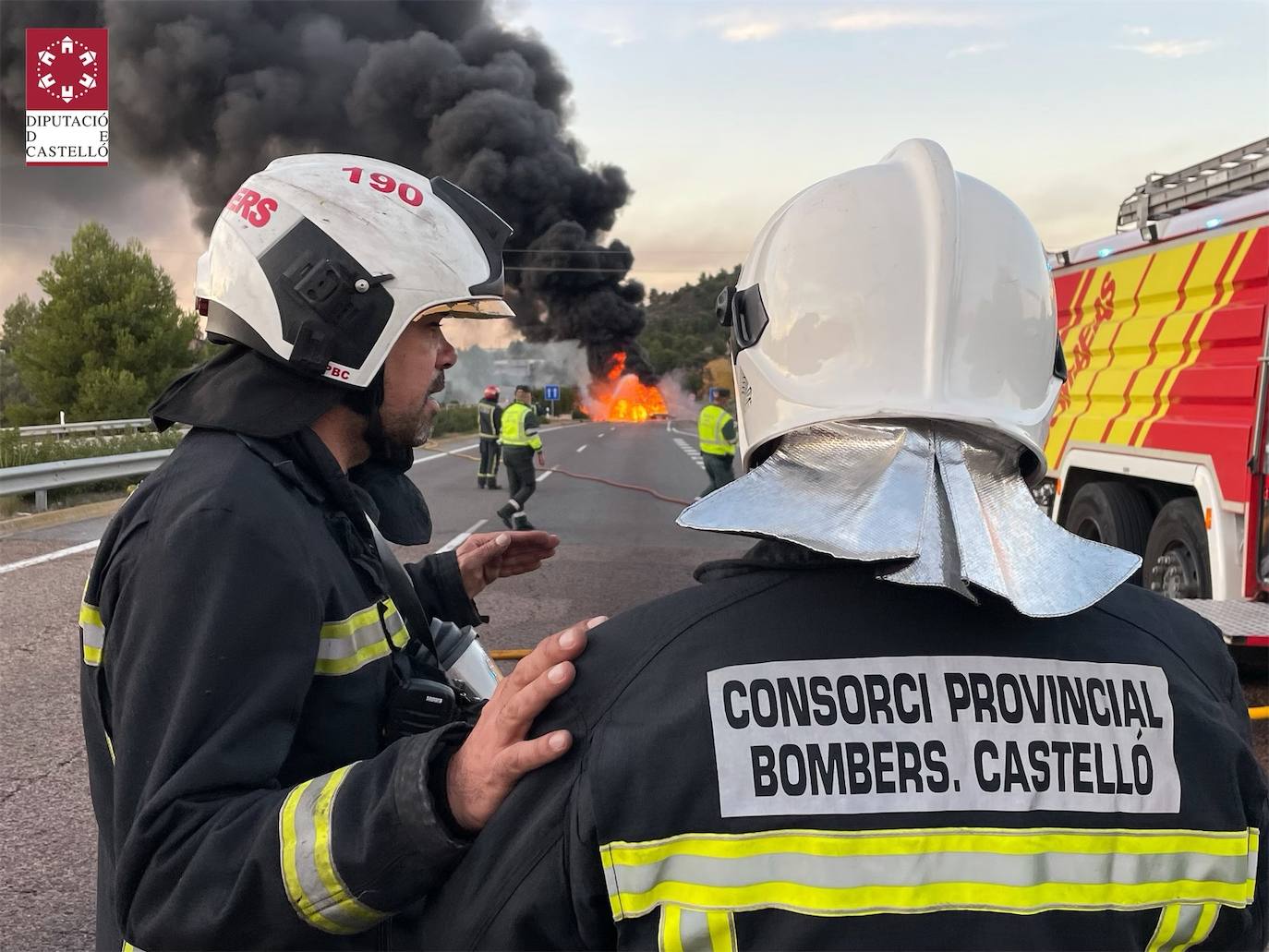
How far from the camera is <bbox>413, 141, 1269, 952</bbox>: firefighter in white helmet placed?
101cm

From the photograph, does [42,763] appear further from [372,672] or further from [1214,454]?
[1214,454]

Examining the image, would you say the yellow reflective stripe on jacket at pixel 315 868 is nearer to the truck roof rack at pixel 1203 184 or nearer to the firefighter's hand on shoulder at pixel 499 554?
the firefighter's hand on shoulder at pixel 499 554

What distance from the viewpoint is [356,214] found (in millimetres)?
1838

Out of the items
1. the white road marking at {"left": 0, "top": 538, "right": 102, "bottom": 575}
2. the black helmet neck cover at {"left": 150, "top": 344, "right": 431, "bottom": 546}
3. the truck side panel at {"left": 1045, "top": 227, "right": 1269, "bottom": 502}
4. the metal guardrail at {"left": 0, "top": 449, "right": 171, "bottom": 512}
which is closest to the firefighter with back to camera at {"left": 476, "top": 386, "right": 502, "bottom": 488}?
the metal guardrail at {"left": 0, "top": 449, "right": 171, "bottom": 512}

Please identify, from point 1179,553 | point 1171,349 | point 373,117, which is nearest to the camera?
point 1179,553

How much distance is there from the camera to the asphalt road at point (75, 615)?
3215mm

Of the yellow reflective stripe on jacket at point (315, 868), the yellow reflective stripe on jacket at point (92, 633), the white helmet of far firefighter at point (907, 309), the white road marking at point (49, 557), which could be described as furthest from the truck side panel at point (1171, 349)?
the white road marking at point (49, 557)

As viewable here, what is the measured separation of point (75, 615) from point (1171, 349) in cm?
735

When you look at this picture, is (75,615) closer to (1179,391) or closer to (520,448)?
(520,448)

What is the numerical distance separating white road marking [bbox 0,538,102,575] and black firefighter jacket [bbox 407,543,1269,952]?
8245 millimetres

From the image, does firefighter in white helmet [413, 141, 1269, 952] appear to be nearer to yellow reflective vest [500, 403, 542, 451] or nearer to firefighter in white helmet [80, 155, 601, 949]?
firefighter in white helmet [80, 155, 601, 949]

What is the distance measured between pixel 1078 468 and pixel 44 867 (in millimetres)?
6652

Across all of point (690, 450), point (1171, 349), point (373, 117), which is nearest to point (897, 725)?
point (1171, 349)

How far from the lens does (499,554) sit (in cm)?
251
